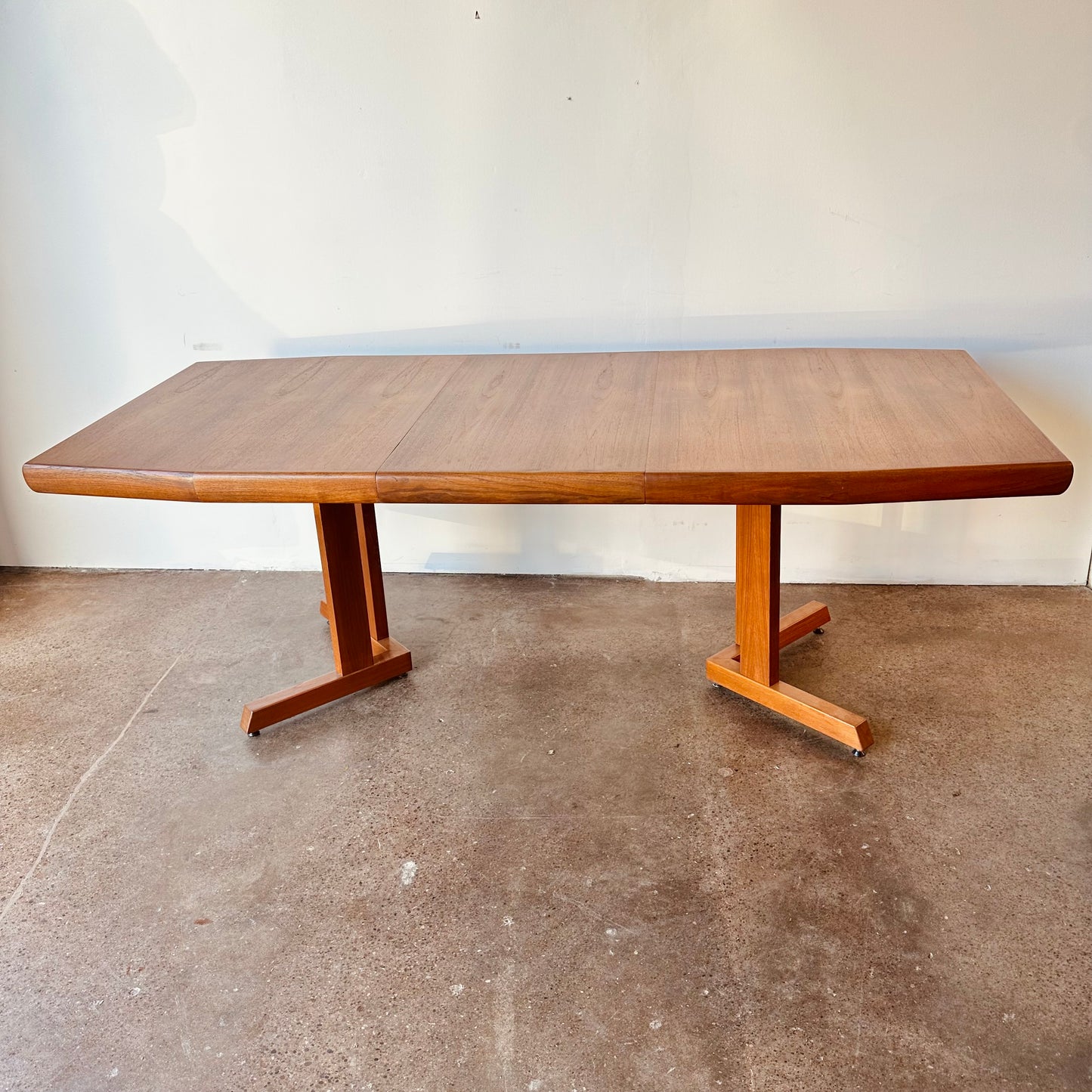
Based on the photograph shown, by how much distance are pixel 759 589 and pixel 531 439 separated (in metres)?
0.71

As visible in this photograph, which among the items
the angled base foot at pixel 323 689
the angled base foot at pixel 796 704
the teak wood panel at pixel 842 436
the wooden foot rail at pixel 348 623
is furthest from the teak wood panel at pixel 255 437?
the angled base foot at pixel 796 704

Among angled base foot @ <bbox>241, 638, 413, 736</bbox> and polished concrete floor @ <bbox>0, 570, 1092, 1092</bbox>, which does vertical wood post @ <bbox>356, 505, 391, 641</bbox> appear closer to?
angled base foot @ <bbox>241, 638, 413, 736</bbox>

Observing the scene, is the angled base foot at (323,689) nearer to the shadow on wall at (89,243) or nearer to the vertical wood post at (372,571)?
the vertical wood post at (372,571)

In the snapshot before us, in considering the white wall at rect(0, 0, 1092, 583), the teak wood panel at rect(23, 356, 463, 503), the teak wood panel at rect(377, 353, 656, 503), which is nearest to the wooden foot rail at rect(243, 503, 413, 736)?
the teak wood panel at rect(23, 356, 463, 503)

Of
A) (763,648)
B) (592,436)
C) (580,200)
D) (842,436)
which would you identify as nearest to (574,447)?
(592,436)

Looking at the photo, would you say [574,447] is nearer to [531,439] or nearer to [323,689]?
[531,439]

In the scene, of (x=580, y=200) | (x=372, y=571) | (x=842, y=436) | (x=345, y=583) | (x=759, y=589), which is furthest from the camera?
(x=580, y=200)

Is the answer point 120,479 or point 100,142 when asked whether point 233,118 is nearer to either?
point 100,142

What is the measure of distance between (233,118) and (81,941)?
6.94ft

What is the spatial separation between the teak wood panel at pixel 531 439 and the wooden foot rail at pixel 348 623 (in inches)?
16.5

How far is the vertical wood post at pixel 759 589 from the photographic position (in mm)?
2262

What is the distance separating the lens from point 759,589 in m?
2.33

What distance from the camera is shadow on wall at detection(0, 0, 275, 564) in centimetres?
276

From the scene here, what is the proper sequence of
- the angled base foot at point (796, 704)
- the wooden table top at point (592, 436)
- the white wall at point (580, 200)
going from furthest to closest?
the white wall at point (580, 200), the angled base foot at point (796, 704), the wooden table top at point (592, 436)
